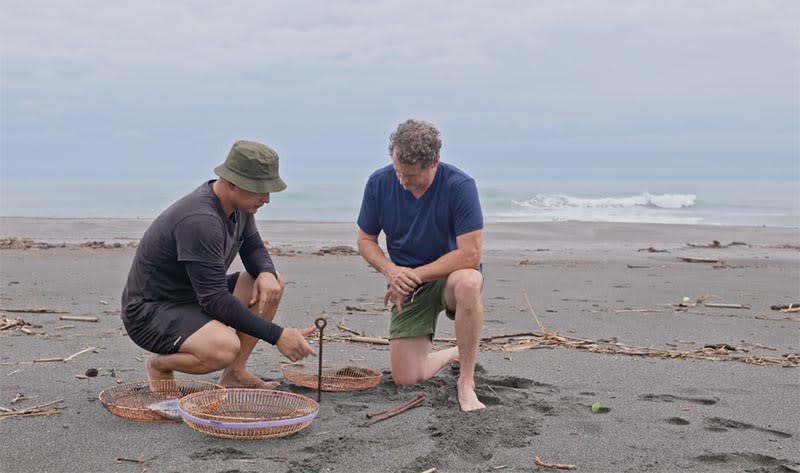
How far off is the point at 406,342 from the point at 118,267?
7.26m

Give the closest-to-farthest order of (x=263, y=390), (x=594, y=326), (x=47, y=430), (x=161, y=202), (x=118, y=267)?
1. (x=47, y=430)
2. (x=263, y=390)
3. (x=594, y=326)
4. (x=118, y=267)
5. (x=161, y=202)

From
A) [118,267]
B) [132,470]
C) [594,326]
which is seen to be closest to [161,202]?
[118,267]

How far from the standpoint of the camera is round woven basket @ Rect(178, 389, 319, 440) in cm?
388

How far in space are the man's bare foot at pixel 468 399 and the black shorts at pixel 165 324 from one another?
4.66 feet

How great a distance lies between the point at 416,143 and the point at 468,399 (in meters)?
1.42

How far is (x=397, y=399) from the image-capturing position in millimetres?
4762

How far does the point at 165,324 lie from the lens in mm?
4426

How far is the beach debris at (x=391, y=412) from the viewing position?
4.30m

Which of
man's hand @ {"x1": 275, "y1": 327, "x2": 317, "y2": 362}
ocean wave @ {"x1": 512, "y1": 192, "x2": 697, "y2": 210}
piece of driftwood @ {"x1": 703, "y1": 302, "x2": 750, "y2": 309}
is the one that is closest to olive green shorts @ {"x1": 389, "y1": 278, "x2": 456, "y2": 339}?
man's hand @ {"x1": 275, "y1": 327, "x2": 317, "y2": 362}

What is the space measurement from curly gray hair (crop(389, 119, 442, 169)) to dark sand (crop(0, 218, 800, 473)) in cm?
134

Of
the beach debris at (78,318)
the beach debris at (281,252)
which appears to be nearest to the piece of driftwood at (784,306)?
the beach debris at (78,318)

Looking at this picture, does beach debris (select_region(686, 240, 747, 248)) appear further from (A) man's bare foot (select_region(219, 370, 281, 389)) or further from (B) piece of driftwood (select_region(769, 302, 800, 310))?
(A) man's bare foot (select_region(219, 370, 281, 389))

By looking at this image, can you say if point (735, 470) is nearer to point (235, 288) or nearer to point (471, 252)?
point (471, 252)

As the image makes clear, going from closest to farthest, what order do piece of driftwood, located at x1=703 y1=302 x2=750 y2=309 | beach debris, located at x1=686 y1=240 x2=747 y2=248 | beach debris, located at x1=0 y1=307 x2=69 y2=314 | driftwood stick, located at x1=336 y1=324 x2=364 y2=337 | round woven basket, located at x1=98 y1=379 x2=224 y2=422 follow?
round woven basket, located at x1=98 y1=379 x2=224 y2=422
driftwood stick, located at x1=336 y1=324 x2=364 y2=337
beach debris, located at x1=0 y1=307 x2=69 y2=314
piece of driftwood, located at x1=703 y1=302 x2=750 y2=309
beach debris, located at x1=686 y1=240 x2=747 y2=248
